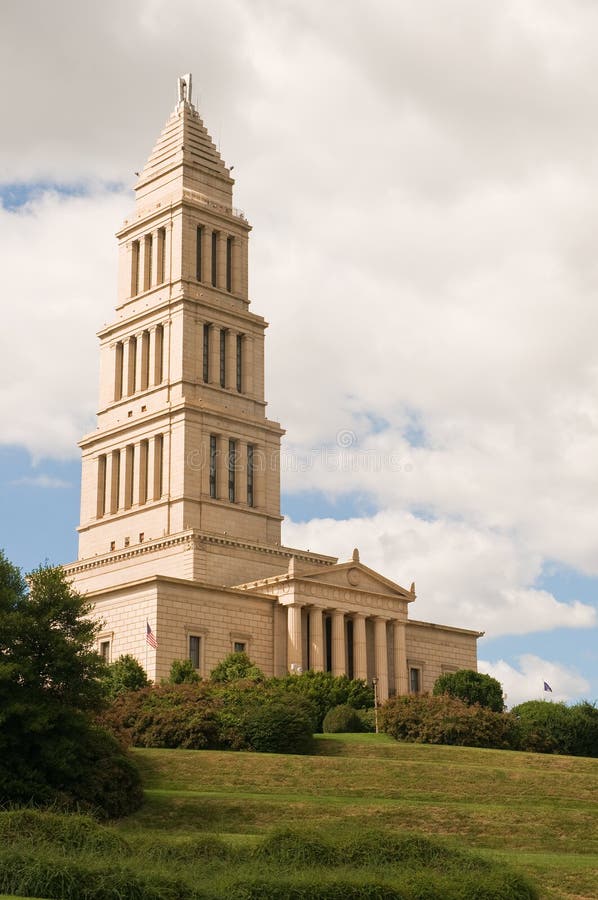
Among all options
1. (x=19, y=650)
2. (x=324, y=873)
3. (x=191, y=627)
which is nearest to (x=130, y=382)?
(x=191, y=627)

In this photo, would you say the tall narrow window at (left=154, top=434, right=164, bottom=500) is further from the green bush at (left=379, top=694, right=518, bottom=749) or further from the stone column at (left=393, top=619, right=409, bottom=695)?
the green bush at (left=379, top=694, right=518, bottom=749)

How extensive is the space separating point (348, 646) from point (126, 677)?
1814 cm

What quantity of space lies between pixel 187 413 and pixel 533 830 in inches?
1784

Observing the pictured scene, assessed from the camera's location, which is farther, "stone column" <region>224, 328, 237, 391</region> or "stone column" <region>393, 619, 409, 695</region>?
"stone column" <region>224, 328, 237, 391</region>

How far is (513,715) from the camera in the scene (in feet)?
162

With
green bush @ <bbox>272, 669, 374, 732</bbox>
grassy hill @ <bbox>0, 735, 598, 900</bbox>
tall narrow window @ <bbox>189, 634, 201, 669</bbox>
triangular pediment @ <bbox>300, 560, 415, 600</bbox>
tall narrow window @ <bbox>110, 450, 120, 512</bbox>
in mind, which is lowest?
grassy hill @ <bbox>0, 735, 598, 900</bbox>

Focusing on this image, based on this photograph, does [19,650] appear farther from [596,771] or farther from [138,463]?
[138,463]

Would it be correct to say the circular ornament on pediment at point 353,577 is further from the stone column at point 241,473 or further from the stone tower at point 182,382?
the stone column at point 241,473

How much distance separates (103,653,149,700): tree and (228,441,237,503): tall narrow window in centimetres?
2112

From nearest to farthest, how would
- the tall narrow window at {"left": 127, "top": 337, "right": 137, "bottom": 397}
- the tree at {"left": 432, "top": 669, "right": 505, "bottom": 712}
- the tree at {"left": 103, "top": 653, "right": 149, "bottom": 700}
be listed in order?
the tree at {"left": 103, "top": 653, "right": 149, "bottom": 700} → the tree at {"left": 432, "top": 669, "right": 505, "bottom": 712} → the tall narrow window at {"left": 127, "top": 337, "right": 137, "bottom": 397}

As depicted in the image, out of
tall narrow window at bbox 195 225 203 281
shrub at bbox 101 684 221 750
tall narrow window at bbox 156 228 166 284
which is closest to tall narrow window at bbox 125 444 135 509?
tall narrow window at bbox 156 228 166 284

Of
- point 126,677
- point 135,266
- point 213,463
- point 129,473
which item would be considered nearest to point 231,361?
point 213,463

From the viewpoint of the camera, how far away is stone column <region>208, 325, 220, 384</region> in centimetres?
7681

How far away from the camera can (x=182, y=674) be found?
54344 mm
